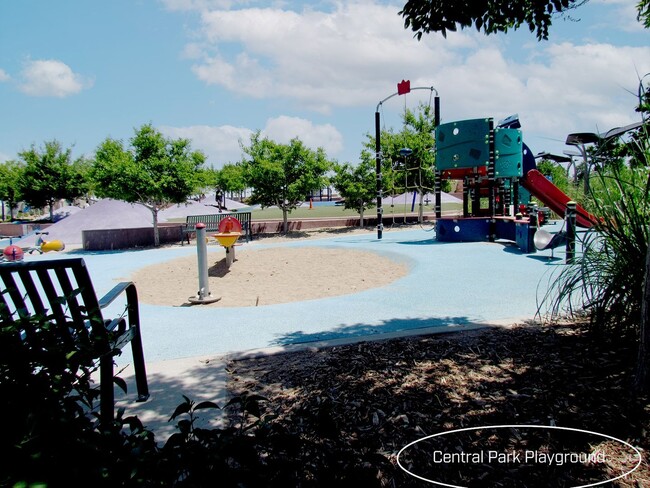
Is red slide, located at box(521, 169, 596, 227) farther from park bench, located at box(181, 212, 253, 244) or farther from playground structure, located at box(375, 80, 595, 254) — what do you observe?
park bench, located at box(181, 212, 253, 244)

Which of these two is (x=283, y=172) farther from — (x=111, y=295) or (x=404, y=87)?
(x=111, y=295)

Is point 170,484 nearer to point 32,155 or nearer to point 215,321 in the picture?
point 215,321

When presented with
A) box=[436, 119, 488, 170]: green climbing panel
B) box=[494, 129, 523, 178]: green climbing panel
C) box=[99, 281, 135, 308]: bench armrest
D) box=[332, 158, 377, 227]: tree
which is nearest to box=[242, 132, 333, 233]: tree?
box=[332, 158, 377, 227]: tree

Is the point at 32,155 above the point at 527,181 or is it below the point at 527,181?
above

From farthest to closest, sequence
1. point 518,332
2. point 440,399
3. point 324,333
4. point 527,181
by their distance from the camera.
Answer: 1. point 527,181
2. point 324,333
3. point 518,332
4. point 440,399

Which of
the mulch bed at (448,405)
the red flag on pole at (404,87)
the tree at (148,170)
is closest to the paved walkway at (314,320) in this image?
the mulch bed at (448,405)

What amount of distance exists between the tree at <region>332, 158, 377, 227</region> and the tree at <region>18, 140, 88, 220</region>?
17.2 meters

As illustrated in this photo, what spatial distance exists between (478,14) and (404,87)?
44.6ft

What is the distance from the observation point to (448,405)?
2883 millimetres

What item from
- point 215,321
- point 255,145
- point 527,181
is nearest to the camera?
point 215,321

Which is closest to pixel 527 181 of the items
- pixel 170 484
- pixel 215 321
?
pixel 215 321

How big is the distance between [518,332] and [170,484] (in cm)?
403

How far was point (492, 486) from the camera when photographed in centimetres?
209

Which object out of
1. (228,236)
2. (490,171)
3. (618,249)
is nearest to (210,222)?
(228,236)
